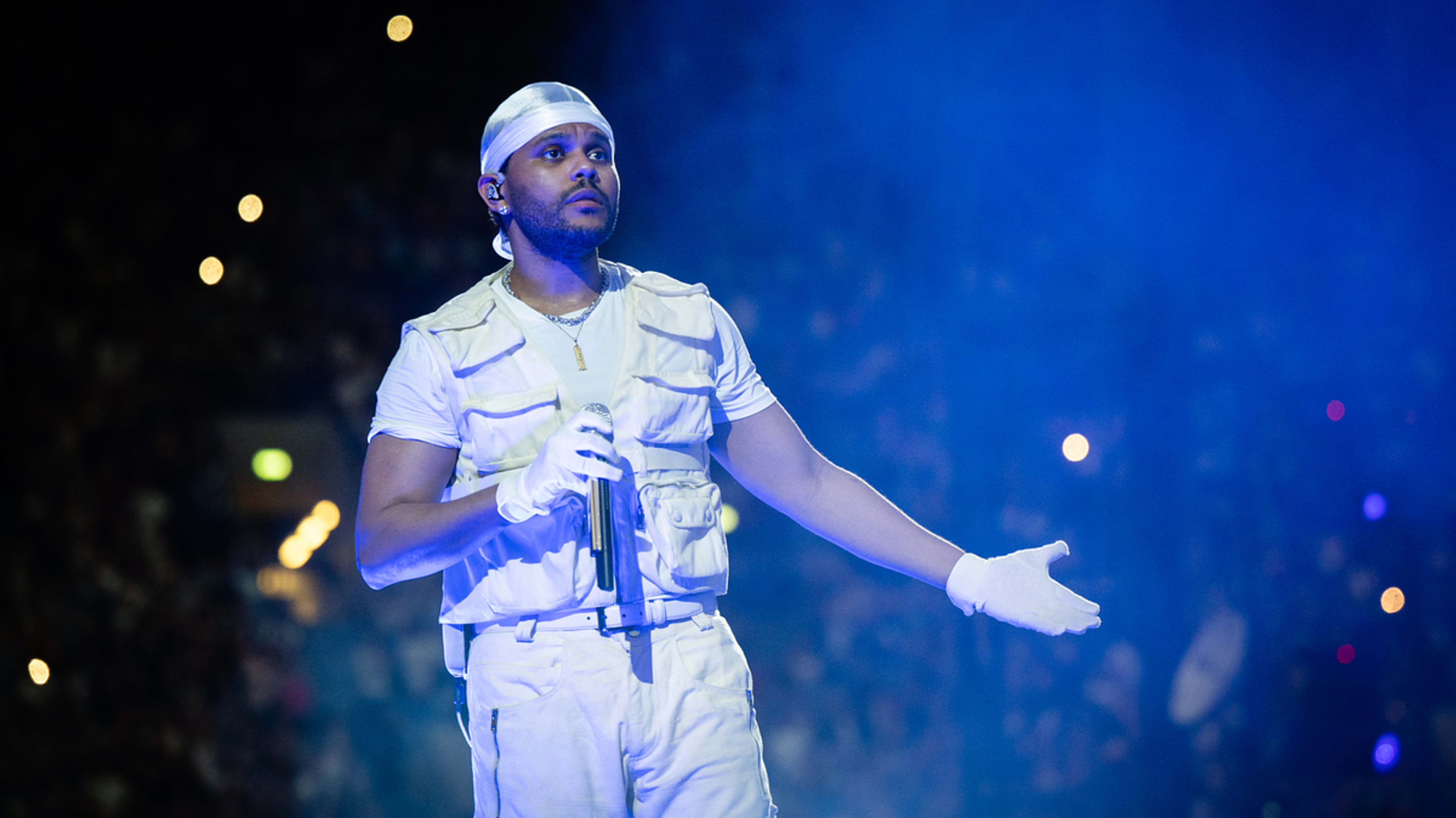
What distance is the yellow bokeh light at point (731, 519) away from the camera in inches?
126

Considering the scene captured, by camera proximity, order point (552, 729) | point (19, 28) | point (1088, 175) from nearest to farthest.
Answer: point (552, 729) → point (19, 28) → point (1088, 175)

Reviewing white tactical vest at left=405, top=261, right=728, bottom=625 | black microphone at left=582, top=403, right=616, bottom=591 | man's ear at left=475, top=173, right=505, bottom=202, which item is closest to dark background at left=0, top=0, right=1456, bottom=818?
man's ear at left=475, top=173, right=505, bottom=202

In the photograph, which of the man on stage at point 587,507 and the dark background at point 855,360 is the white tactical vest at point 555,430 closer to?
the man on stage at point 587,507

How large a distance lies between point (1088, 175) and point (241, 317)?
2550mm

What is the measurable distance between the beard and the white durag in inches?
3.9

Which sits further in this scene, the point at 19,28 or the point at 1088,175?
the point at 1088,175

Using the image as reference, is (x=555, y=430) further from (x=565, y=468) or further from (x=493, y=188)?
(x=493, y=188)

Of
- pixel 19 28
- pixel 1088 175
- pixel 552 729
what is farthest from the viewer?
pixel 1088 175

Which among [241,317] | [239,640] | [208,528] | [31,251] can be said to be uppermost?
[31,251]

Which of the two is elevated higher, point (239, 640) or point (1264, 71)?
point (1264, 71)

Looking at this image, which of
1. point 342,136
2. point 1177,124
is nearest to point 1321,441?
point 1177,124

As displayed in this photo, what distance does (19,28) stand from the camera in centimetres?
305

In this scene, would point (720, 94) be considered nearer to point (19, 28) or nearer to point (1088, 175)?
point (1088, 175)

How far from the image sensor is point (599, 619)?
1.68m
